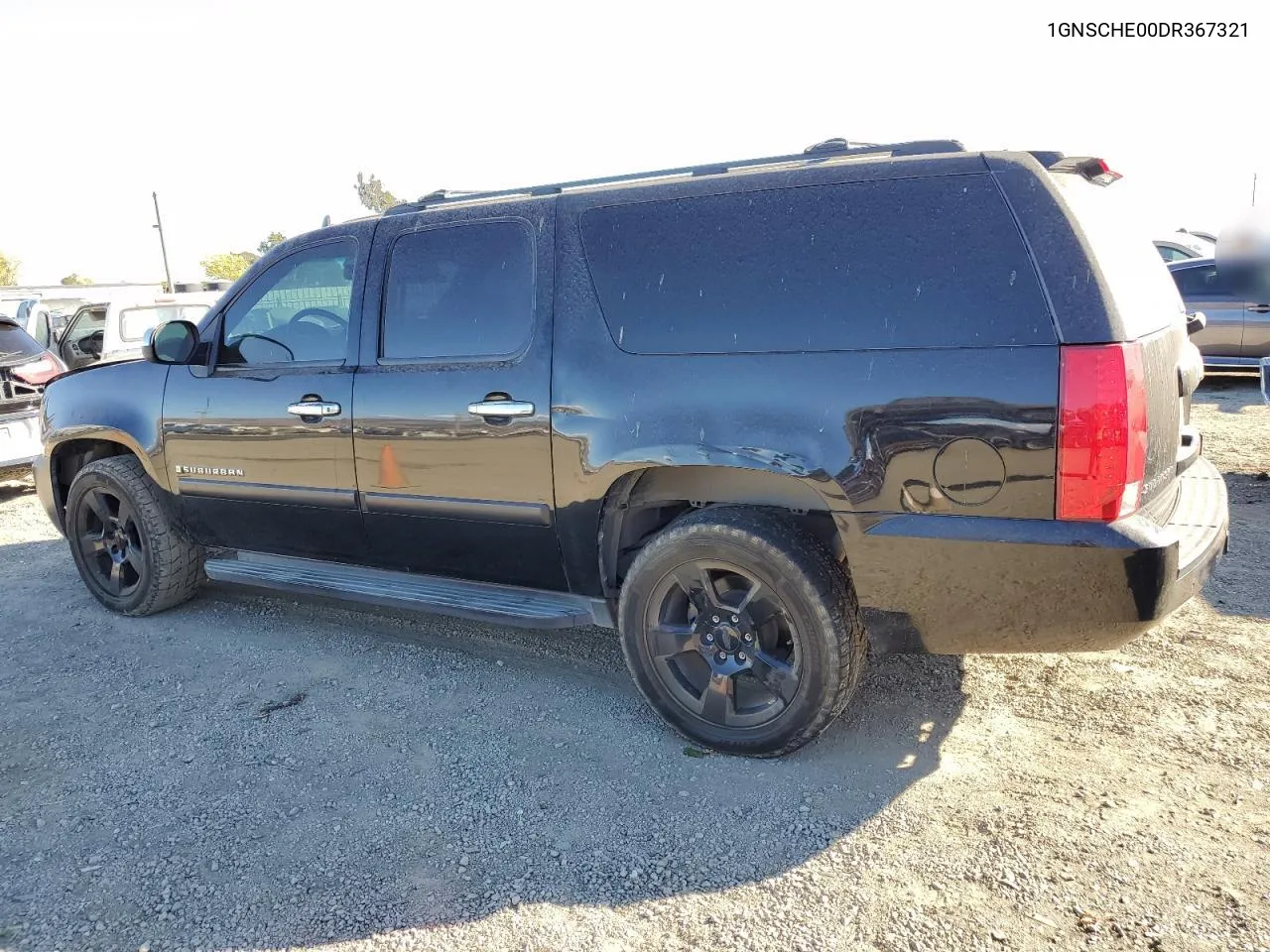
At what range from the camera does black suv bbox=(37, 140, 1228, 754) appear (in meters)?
2.65

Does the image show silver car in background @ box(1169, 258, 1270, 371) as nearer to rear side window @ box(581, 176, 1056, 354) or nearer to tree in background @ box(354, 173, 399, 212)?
rear side window @ box(581, 176, 1056, 354)

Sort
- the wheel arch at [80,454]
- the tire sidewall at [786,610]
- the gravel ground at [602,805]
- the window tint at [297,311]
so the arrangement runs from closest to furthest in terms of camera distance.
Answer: the gravel ground at [602,805] < the tire sidewall at [786,610] < the window tint at [297,311] < the wheel arch at [80,454]

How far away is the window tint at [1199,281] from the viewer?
1024 cm

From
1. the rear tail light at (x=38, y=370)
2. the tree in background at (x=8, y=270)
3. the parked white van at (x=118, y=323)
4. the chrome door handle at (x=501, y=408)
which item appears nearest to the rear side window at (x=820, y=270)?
the chrome door handle at (x=501, y=408)

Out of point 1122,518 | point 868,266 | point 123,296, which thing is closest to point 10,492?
point 123,296

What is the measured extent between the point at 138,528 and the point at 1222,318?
10.6 meters

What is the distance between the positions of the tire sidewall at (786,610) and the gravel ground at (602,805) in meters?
0.12

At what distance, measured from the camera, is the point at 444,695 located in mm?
3836

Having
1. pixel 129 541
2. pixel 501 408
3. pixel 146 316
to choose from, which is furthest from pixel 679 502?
pixel 146 316

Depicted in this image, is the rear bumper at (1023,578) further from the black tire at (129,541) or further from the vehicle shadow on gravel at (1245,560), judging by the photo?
the black tire at (129,541)

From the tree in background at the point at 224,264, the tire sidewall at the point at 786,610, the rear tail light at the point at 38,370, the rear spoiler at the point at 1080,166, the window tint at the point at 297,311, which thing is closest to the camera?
the rear spoiler at the point at 1080,166

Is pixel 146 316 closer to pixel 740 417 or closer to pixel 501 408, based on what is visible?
pixel 501 408

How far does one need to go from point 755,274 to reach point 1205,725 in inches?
87.3

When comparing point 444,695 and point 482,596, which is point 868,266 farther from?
point 444,695
